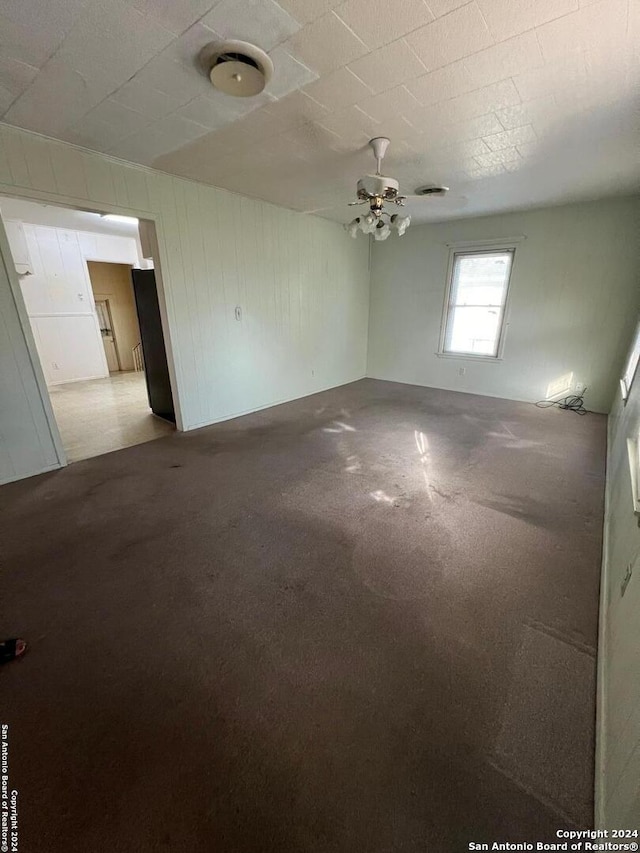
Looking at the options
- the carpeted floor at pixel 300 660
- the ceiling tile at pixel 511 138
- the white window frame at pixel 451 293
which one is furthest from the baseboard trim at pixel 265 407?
the ceiling tile at pixel 511 138

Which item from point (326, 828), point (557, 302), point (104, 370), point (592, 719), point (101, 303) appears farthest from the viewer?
point (101, 303)

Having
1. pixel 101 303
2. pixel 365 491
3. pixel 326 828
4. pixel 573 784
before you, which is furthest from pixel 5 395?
pixel 101 303

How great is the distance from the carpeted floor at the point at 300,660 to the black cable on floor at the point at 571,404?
2.19 metres

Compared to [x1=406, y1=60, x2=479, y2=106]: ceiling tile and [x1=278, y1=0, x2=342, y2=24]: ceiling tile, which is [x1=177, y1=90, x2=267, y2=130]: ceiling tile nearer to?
[x1=278, y1=0, x2=342, y2=24]: ceiling tile

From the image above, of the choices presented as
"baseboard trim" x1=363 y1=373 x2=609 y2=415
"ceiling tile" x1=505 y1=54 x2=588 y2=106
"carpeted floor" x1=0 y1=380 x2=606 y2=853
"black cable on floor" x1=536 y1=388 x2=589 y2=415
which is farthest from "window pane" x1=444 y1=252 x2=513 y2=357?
"ceiling tile" x1=505 y1=54 x2=588 y2=106

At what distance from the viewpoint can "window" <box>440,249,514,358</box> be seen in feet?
17.1

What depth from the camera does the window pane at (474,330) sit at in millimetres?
5400

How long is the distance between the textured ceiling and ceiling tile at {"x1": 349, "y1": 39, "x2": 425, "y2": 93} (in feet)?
0.04

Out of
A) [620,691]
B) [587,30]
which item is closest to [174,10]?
[587,30]

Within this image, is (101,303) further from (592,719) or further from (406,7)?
(592,719)

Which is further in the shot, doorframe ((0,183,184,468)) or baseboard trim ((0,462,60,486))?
baseboard trim ((0,462,60,486))

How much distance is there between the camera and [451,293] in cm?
564

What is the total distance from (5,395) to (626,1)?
4.39 m

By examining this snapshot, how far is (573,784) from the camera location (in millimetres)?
1068
